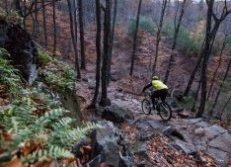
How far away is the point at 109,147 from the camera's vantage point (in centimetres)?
701

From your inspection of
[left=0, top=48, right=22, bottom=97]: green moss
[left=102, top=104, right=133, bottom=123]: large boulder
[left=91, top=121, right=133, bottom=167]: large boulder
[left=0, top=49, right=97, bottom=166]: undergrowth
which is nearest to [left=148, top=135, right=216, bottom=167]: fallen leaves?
[left=102, top=104, right=133, bottom=123]: large boulder

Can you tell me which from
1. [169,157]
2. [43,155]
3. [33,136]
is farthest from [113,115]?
[43,155]

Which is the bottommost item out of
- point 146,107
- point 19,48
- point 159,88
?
point 146,107

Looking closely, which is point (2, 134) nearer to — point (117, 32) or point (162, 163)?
point (162, 163)

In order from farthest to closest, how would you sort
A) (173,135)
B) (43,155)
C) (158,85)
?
(158,85) < (173,135) < (43,155)

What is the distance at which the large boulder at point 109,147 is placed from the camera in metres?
6.76

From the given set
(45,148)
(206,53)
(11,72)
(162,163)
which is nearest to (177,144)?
(162,163)

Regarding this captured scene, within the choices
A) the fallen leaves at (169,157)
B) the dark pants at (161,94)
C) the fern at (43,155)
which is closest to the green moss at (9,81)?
the fern at (43,155)

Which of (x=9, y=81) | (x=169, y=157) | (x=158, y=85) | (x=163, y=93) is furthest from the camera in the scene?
(x=163, y=93)

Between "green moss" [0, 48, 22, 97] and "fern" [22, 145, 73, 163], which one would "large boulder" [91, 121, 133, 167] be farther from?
"fern" [22, 145, 73, 163]

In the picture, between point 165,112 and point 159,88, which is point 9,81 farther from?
point 165,112

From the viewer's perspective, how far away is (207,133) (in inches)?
579

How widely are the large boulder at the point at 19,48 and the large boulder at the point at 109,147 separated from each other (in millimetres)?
2349

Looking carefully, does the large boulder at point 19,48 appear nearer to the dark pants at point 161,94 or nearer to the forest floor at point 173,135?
the forest floor at point 173,135
